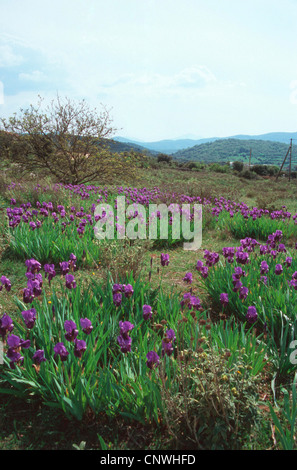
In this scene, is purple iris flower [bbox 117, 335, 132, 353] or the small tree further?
the small tree

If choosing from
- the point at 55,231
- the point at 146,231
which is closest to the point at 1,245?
the point at 55,231

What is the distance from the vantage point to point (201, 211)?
27.2 ft

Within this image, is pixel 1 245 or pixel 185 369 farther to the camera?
pixel 1 245

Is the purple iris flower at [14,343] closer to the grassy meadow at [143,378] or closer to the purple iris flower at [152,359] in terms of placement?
the grassy meadow at [143,378]

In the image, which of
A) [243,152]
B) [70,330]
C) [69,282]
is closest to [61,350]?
[70,330]

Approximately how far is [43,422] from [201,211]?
6.74 m

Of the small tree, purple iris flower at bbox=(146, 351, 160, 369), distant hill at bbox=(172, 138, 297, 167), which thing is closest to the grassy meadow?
purple iris flower at bbox=(146, 351, 160, 369)

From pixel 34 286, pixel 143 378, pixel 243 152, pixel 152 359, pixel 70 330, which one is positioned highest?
pixel 243 152

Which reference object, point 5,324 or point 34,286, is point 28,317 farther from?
point 34,286

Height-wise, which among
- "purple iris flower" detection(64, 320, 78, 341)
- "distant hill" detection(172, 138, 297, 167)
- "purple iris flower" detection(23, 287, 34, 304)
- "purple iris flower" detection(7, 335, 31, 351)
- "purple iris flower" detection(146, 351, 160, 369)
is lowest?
"purple iris flower" detection(146, 351, 160, 369)

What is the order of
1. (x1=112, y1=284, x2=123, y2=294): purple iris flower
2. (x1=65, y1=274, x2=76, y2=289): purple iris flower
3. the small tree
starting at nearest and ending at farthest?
(x1=112, y1=284, x2=123, y2=294): purple iris flower, (x1=65, y1=274, x2=76, y2=289): purple iris flower, the small tree

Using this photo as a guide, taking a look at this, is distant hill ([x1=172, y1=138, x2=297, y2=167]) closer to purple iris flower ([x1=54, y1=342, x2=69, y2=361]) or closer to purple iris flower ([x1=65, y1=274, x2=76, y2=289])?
purple iris flower ([x1=65, y1=274, x2=76, y2=289])

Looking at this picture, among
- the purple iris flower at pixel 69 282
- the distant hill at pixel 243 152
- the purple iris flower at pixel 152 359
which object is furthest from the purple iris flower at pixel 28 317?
the distant hill at pixel 243 152
